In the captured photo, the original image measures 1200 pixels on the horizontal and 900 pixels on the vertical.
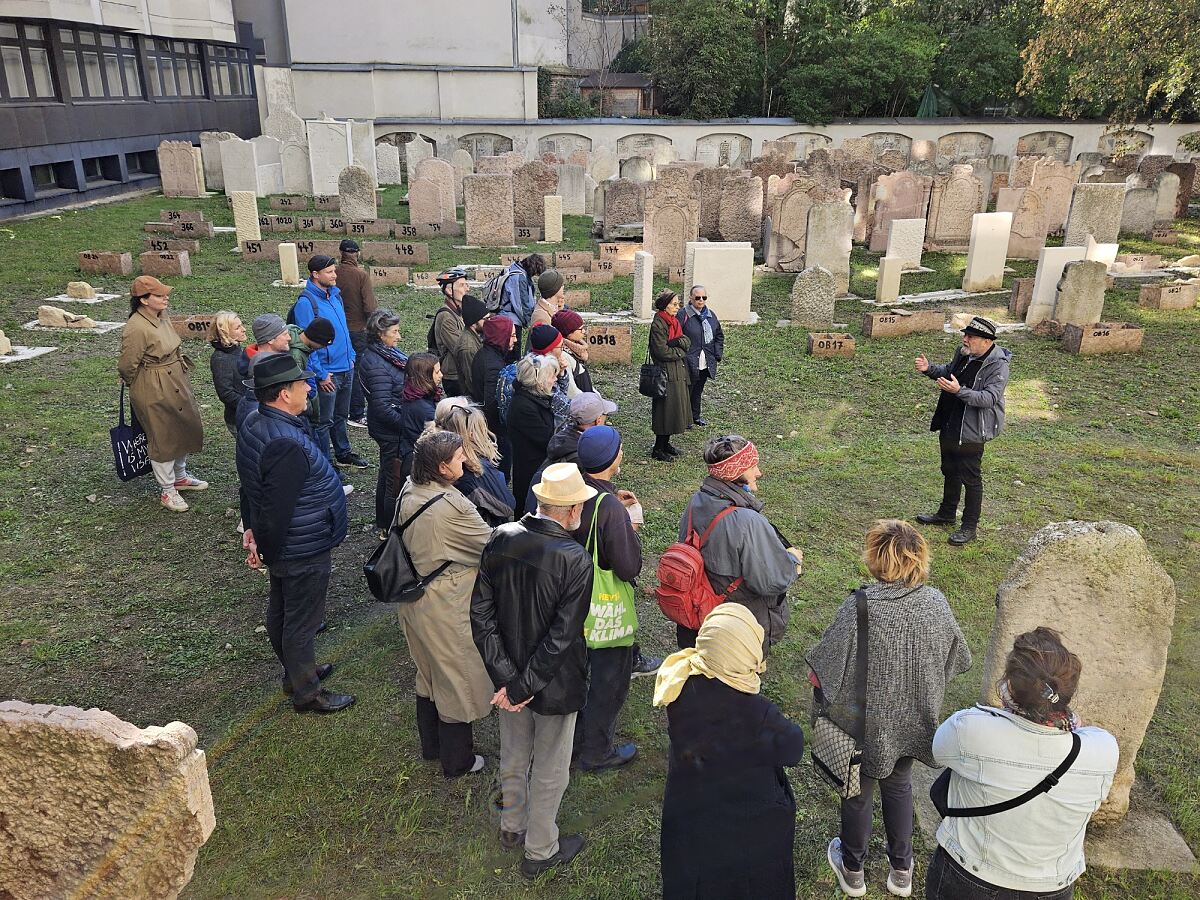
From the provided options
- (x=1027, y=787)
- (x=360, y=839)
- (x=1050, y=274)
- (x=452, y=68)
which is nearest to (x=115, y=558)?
(x=360, y=839)

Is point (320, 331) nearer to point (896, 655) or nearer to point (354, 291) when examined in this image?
point (354, 291)

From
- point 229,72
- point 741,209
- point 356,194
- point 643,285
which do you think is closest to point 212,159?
point 356,194

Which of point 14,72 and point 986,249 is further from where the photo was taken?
point 14,72

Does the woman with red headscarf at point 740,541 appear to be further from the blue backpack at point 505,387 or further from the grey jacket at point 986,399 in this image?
the grey jacket at point 986,399

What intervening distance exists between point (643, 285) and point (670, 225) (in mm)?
3532

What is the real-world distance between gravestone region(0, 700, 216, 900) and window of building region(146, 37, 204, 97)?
1074 inches

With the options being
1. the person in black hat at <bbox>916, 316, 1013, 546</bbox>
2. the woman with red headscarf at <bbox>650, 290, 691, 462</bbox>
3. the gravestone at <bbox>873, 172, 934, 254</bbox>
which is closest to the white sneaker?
the woman with red headscarf at <bbox>650, 290, 691, 462</bbox>

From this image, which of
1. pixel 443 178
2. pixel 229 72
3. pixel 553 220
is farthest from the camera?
pixel 229 72

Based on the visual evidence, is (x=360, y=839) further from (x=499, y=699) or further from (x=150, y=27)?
(x=150, y=27)

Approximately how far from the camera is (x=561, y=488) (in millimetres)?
3379

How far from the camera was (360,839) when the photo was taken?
152 inches

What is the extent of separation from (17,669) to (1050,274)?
12858 mm

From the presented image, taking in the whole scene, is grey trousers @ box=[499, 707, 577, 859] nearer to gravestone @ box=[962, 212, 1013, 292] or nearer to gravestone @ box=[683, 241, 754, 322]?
gravestone @ box=[683, 241, 754, 322]

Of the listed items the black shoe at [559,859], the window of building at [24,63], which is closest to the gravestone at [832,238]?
the black shoe at [559,859]
